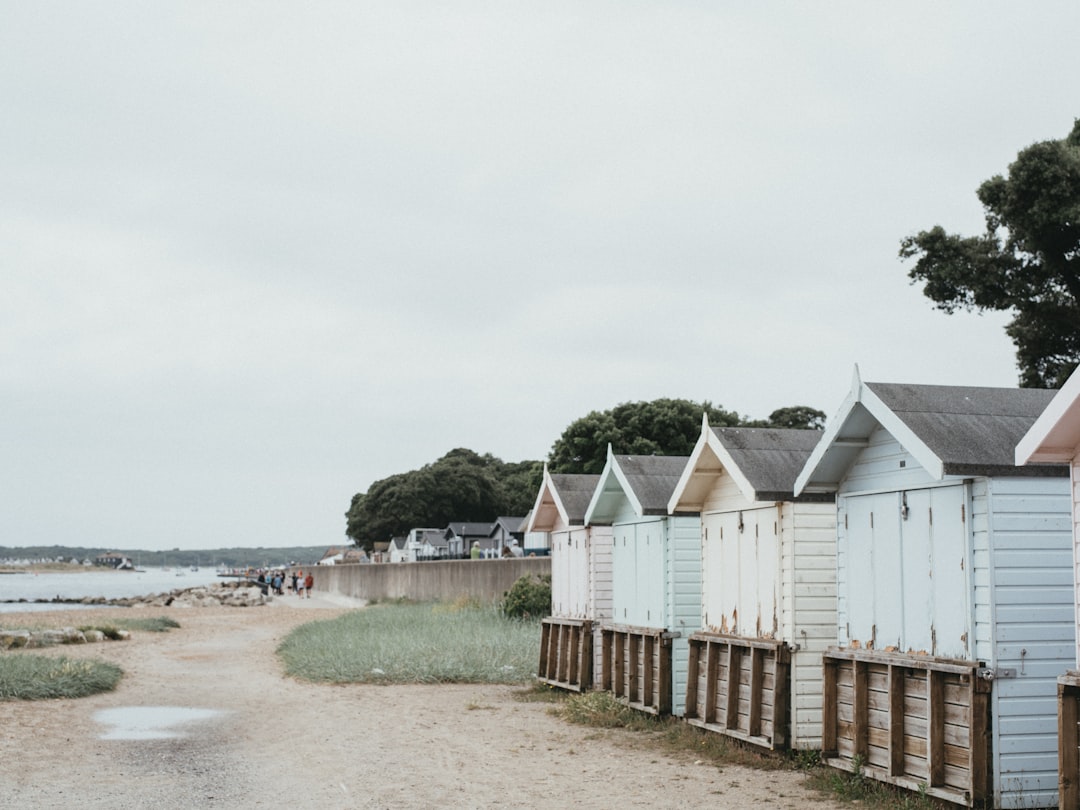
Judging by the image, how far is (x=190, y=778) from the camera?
1171 cm

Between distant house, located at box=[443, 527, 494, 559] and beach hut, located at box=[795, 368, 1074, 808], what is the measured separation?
257ft

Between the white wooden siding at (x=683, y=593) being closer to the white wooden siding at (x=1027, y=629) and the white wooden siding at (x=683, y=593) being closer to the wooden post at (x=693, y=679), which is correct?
the wooden post at (x=693, y=679)

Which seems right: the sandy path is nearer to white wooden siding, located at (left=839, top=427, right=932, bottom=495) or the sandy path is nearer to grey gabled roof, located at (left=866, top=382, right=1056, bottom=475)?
white wooden siding, located at (left=839, top=427, right=932, bottom=495)

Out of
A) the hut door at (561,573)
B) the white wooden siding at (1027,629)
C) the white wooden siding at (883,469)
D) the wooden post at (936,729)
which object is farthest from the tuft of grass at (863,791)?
the hut door at (561,573)

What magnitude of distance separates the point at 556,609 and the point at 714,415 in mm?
34044

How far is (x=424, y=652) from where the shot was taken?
22688 millimetres

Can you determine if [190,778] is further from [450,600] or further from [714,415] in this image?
[714,415]

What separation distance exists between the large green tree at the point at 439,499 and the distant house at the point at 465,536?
308 centimetres

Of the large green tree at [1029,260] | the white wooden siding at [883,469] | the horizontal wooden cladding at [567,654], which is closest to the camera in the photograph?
the white wooden siding at [883,469]

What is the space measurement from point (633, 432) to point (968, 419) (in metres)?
41.7

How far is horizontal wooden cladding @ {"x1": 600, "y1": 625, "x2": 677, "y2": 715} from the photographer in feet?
49.8

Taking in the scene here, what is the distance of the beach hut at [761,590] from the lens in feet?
40.4

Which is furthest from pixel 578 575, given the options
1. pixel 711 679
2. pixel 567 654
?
pixel 711 679

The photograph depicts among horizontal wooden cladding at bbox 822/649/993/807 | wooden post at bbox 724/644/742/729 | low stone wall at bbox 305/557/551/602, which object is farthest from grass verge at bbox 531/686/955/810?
low stone wall at bbox 305/557/551/602
